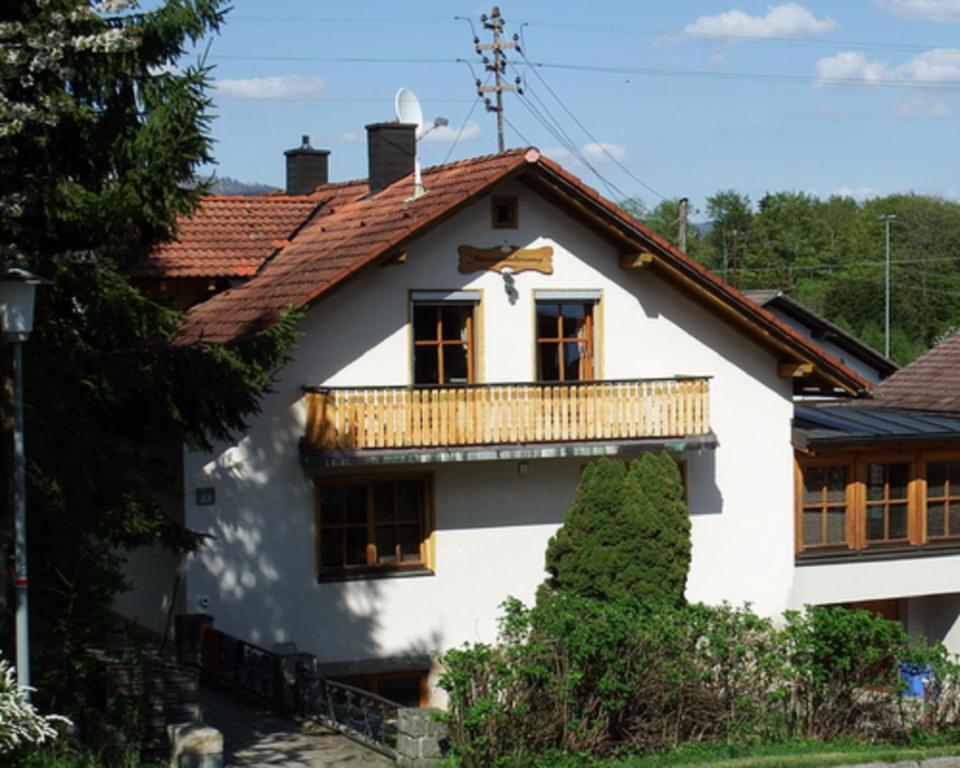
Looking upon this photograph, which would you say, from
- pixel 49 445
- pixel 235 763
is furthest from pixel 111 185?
pixel 235 763

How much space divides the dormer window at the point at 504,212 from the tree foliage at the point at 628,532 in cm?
369

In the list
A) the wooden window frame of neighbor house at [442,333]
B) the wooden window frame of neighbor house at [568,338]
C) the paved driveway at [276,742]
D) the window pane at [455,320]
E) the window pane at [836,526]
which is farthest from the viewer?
the window pane at [836,526]

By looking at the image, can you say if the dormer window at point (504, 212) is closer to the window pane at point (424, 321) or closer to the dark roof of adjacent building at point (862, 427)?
the window pane at point (424, 321)

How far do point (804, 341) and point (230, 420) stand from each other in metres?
11.4

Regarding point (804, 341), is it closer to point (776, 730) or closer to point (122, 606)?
point (776, 730)

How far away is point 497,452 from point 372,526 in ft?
6.76

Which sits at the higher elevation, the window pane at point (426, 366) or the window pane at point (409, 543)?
the window pane at point (426, 366)

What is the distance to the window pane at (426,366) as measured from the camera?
2266 centimetres

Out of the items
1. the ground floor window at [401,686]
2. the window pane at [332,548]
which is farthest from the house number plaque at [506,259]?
the ground floor window at [401,686]

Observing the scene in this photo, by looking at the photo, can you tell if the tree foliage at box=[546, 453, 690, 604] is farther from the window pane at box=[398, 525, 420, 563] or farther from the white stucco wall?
the window pane at box=[398, 525, 420, 563]

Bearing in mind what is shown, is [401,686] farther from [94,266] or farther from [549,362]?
[94,266]

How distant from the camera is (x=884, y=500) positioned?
25906 mm

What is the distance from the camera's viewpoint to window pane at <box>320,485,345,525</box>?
2217 cm

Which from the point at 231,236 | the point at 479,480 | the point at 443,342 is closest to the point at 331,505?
the point at 479,480
